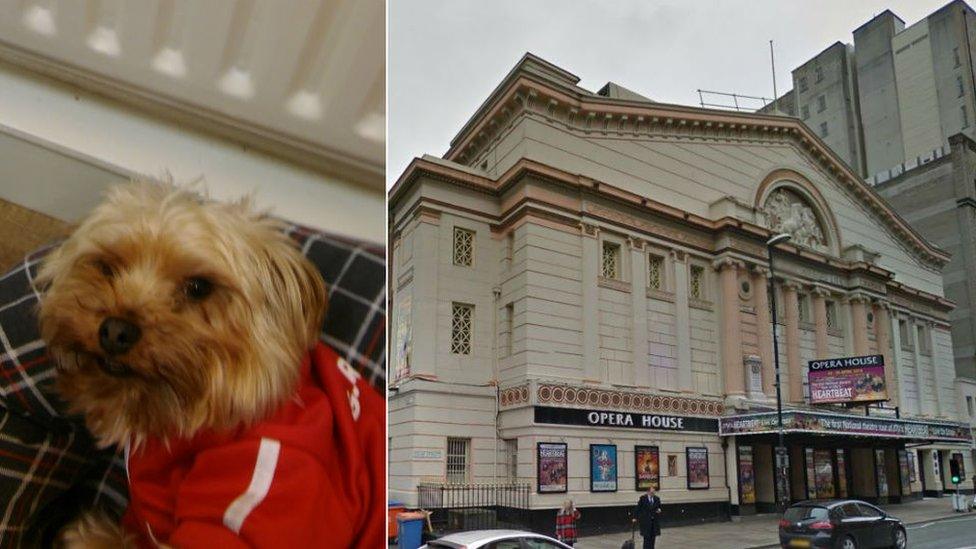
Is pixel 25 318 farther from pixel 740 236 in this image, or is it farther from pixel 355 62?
pixel 740 236

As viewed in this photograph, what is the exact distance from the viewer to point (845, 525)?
1637 mm

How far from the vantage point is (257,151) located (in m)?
0.92

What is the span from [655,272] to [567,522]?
549mm

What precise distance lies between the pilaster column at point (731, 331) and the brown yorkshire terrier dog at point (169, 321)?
44.1 inches

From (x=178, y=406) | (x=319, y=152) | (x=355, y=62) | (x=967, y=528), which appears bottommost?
(x=967, y=528)

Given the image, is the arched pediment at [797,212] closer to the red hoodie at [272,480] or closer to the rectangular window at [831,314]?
the rectangular window at [831,314]

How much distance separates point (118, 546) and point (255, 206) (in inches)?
15.5

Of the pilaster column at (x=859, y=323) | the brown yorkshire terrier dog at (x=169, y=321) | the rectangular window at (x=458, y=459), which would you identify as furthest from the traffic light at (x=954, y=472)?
the brown yorkshire terrier dog at (x=169, y=321)

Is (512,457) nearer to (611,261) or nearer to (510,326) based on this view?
(510,326)

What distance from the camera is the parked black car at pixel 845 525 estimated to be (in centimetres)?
160

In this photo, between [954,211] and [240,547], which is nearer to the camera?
[240,547]

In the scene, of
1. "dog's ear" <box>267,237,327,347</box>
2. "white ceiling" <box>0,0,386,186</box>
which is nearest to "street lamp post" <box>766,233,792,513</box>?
"white ceiling" <box>0,0,386,186</box>

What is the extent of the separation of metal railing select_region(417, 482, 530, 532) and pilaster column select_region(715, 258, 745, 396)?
0.60m

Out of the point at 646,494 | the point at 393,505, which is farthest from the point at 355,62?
the point at 646,494
